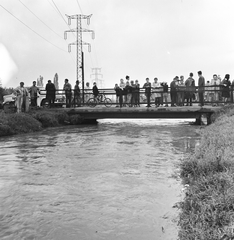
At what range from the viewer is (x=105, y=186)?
5.84 meters

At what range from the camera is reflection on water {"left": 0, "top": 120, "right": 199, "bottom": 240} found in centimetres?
409

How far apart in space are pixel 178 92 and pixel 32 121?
8.12 metres

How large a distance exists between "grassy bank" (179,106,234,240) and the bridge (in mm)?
13435

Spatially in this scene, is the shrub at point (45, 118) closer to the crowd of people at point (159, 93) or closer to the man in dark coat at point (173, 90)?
the crowd of people at point (159, 93)

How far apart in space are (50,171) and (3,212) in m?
2.48

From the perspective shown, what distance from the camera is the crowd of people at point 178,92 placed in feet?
62.7

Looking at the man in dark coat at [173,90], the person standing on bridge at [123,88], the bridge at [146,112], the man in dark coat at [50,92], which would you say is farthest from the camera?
the man in dark coat at [50,92]

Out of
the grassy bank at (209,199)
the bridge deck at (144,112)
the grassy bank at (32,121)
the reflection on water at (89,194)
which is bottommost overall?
the reflection on water at (89,194)

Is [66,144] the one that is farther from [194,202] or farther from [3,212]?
[194,202]

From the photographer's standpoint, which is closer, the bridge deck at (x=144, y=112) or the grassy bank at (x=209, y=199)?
the grassy bank at (x=209, y=199)

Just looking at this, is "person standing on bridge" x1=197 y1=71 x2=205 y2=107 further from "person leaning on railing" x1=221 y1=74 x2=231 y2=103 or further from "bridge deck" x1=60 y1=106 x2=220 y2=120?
"person leaning on railing" x1=221 y1=74 x2=231 y2=103

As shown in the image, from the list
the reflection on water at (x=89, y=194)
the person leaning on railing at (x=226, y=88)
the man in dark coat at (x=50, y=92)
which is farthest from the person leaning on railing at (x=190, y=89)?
the reflection on water at (x=89, y=194)

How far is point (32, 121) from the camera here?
16578mm

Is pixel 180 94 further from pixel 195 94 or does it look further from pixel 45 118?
pixel 45 118
